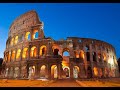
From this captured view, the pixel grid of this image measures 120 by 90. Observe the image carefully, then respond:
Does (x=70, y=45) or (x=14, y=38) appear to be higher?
(x=14, y=38)

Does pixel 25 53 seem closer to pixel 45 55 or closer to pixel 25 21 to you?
pixel 45 55

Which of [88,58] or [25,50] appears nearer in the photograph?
[25,50]

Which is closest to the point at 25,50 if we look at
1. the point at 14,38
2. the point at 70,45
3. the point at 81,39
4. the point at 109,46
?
the point at 14,38

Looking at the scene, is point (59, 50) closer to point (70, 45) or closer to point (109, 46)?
point (70, 45)

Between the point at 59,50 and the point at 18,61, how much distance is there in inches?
290

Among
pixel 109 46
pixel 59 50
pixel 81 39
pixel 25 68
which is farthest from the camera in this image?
pixel 109 46

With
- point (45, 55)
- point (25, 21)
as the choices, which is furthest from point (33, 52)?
point (25, 21)

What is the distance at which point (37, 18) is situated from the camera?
84.5 feet

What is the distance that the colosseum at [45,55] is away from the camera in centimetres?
2220

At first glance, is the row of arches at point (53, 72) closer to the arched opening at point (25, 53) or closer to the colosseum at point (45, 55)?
the colosseum at point (45, 55)

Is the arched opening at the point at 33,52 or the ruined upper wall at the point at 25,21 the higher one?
the ruined upper wall at the point at 25,21

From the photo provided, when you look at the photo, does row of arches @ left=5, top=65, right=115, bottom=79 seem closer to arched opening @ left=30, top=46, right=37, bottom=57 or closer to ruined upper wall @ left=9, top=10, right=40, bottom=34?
arched opening @ left=30, top=46, right=37, bottom=57

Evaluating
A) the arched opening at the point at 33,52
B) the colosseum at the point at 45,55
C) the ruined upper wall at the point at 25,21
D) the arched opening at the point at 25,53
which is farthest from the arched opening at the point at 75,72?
the ruined upper wall at the point at 25,21

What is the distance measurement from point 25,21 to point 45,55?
8.68 meters
